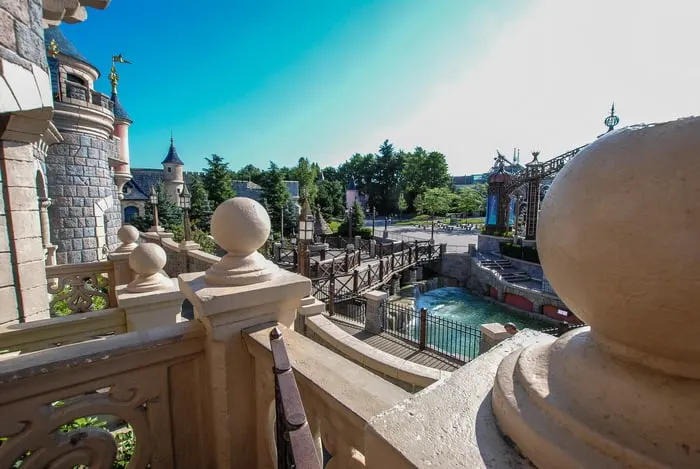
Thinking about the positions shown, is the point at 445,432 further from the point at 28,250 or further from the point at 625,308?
the point at 28,250

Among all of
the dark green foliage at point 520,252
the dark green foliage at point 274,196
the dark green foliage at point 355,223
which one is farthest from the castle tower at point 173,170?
the dark green foliage at point 520,252

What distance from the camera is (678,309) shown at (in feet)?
1.91

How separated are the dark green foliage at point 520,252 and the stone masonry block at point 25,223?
22229 mm

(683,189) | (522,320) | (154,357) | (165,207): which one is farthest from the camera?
(165,207)

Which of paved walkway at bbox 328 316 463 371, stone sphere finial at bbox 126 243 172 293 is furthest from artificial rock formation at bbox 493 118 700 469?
paved walkway at bbox 328 316 463 371

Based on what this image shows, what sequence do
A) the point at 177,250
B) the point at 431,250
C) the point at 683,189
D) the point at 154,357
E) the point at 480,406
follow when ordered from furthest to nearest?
the point at 431,250, the point at 177,250, the point at 154,357, the point at 480,406, the point at 683,189

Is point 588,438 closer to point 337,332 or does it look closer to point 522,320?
point 337,332

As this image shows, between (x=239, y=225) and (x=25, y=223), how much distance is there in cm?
376

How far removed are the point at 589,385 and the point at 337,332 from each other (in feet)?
11.7

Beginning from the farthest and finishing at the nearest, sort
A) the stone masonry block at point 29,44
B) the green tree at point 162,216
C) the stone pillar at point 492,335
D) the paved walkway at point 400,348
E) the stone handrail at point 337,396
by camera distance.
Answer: the green tree at point 162,216 < the paved walkway at point 400,348 < the stone pillar at point 492,335 < the stone masonry block at point 29,44 < the stone handrail at point 337,396

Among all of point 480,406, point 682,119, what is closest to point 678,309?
point 682,119

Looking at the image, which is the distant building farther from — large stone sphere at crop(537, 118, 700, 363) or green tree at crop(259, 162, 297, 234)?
large stone sphere at crop(537, 118, 700, 363)

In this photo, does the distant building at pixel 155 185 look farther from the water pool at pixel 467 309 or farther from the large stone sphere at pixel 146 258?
the large stone sphere at pixel 146 258

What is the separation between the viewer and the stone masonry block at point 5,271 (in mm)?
3566
